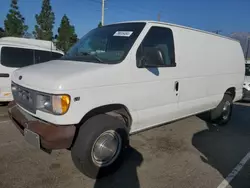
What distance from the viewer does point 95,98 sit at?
285 centimetres

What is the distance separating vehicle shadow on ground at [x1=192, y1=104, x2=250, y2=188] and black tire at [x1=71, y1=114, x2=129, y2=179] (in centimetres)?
181

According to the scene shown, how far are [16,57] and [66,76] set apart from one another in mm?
4485

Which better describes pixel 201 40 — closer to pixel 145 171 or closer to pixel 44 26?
pixel 145 171

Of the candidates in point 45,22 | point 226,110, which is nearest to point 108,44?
point 226,110

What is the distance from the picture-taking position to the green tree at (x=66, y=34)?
2554 cm

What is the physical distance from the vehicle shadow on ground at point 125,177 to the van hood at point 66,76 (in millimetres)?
1381

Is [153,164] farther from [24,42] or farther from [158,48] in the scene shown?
[24,42]

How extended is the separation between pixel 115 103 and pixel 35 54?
4.94 metres

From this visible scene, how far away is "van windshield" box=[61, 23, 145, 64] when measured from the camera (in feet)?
10.7

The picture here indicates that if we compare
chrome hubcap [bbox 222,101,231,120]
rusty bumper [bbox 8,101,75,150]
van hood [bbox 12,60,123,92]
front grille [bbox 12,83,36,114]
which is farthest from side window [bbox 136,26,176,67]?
chrome hubcap [bbox 222,101,231,120]

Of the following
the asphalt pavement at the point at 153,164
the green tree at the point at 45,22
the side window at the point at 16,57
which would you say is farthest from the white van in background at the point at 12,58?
the green tree at the point at 45,22

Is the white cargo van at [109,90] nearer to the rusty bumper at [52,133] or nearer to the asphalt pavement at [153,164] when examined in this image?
the rusty bumper at [52,133]

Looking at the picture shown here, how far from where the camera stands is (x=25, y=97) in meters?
3.06

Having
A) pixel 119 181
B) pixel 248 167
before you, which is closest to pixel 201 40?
pixel 248 167
